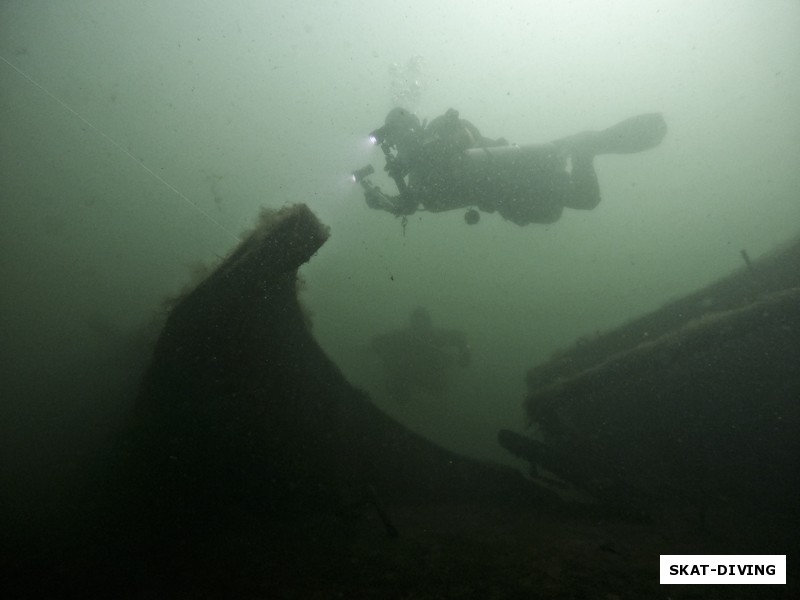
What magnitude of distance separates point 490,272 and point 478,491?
232ft

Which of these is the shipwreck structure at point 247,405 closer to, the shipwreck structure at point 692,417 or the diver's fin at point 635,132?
the shipwreck structure at point 692,417

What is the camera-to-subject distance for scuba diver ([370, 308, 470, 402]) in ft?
48.8

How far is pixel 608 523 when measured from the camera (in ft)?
12.5

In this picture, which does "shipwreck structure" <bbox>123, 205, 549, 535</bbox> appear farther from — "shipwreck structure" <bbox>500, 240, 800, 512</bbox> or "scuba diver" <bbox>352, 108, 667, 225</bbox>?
"scuba diver" <bbox>352, 108, 667, 225</bbox>

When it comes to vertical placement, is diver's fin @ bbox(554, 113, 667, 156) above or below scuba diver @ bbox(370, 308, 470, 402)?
above

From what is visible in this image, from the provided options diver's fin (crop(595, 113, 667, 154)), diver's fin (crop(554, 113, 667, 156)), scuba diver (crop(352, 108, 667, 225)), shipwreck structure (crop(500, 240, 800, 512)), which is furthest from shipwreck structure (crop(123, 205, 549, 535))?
diver's fin (crop(595, 113, 667, 154))

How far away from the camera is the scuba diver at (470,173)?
7.19m

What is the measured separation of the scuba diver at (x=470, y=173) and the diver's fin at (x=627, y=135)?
0.36 m

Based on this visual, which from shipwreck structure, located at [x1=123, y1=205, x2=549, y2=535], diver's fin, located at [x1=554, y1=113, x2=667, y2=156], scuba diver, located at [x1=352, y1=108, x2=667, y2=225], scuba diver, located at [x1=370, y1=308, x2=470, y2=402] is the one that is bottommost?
shipwreck structure, located at [x1=123, y1=205, x2=549, y2=535]

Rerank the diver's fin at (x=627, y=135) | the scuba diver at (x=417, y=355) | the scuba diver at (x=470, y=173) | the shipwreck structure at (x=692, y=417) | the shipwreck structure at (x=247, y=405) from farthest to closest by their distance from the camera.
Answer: the scuba diver at (x=417, y=355) → the diver's fin at (x=627, y=135) → the scuba diver at (x=470, y=173) → the shipwreck structure at (x=692, y=417) → the shipwreck structure at (x=247, y=405)

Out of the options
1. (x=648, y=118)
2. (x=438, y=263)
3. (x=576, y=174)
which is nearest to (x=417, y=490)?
(x=576, y=174)

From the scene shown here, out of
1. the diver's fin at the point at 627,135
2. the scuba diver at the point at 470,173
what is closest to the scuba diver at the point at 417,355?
the scuba diver at the point at 470,173

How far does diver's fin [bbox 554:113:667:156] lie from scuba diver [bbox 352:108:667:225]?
359 millimetres

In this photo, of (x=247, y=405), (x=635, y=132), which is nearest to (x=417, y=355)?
(x=635, y=132)
